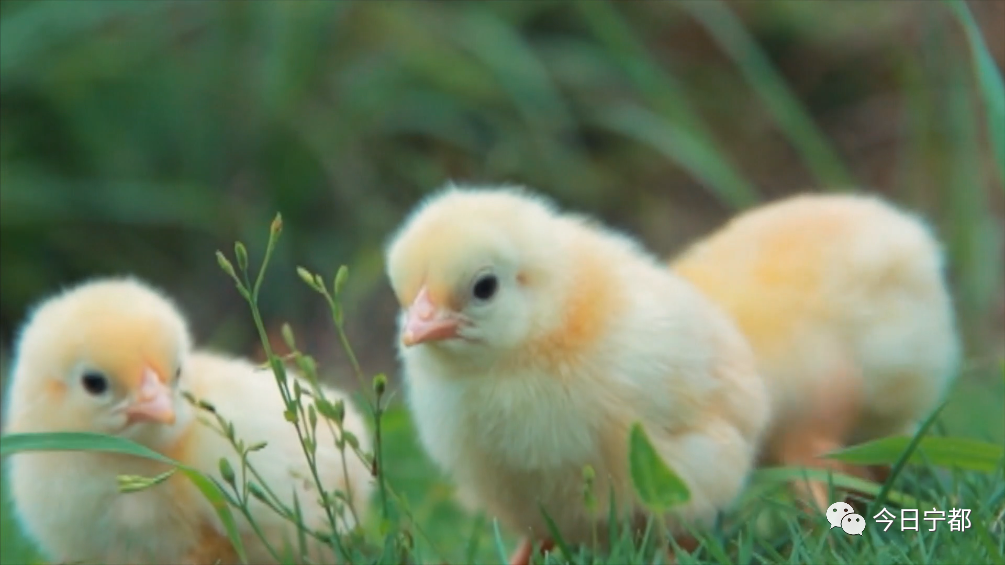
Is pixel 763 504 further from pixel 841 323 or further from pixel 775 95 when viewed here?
pixel 775 95

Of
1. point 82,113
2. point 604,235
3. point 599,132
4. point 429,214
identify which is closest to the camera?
point 429,214

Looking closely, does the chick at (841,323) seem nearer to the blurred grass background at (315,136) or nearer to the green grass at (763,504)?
the green grass at (763,504)

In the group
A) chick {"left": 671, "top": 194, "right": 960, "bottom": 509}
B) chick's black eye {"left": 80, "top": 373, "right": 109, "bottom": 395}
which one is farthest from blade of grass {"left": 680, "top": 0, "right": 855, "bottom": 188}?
chick's black eye {"left": 80, "top": 373, "right": 109, "bottom": 395}

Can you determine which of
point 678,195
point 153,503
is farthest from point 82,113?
point 153,503

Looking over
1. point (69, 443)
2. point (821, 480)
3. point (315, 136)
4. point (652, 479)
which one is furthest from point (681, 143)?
point (69, 443)

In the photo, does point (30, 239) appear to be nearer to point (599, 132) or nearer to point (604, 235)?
point (599, 132)

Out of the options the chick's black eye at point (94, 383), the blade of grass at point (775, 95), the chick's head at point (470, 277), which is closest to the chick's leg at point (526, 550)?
the chick's head at point (470, 277)

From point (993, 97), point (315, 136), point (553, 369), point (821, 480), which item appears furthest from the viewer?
point (315, 136)
